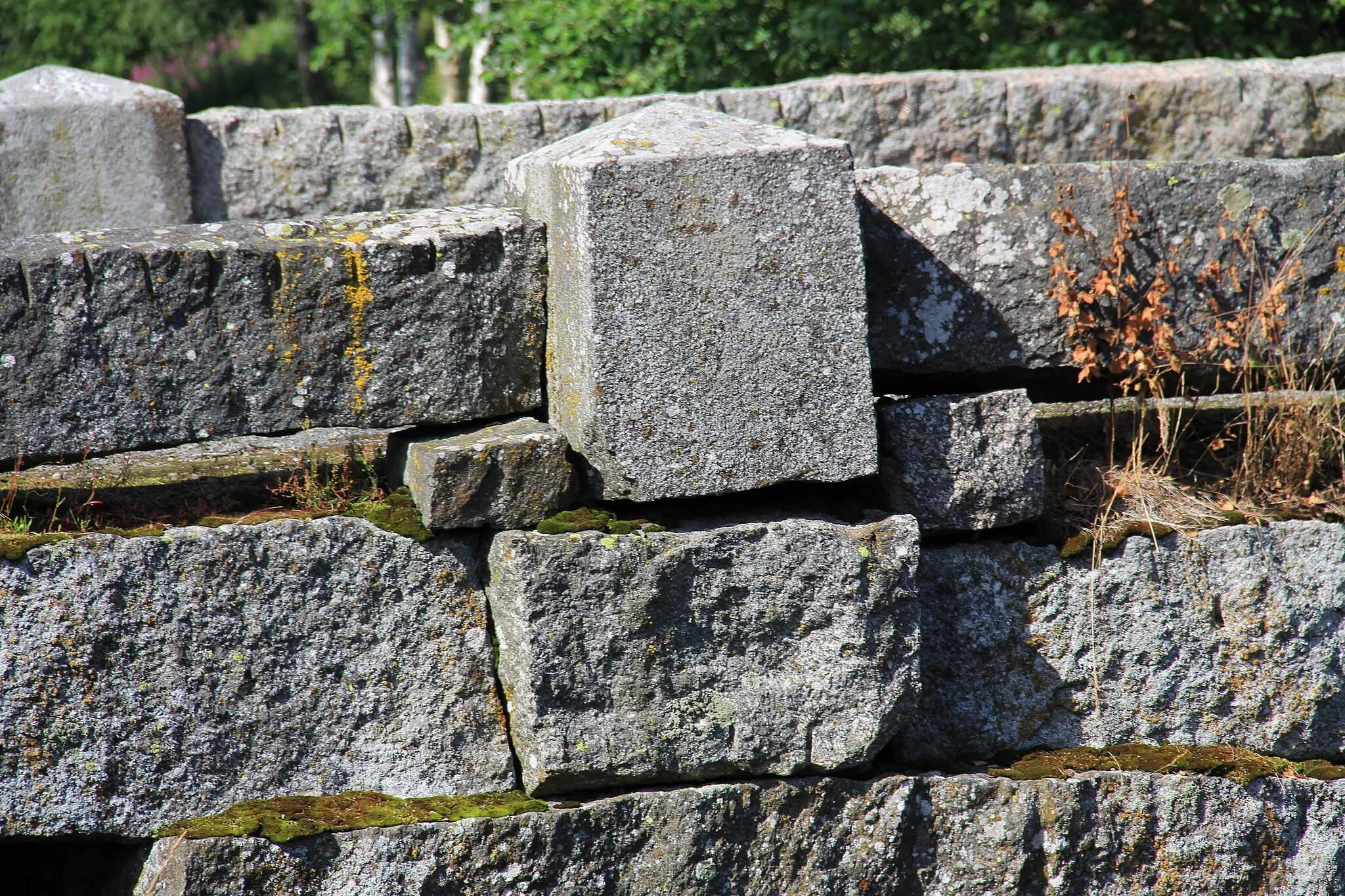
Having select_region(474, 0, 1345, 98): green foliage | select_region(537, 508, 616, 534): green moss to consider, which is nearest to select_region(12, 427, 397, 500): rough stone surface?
select_region(537, 508, 616, 534): green moss

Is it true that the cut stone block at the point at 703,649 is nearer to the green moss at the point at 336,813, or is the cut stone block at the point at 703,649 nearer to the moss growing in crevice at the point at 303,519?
the green moss at the point at 336,813

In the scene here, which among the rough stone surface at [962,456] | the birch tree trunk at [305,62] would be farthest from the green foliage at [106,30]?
the rough stone surface at [962,456]

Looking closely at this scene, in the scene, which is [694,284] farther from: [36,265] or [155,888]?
[155,888]

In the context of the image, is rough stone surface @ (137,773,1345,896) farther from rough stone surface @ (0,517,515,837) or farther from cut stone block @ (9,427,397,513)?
cut stone block @ (9,427,397,513)

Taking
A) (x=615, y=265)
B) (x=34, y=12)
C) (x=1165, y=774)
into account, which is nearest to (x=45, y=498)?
(x=615, y=265)

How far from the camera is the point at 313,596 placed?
2.19 metres

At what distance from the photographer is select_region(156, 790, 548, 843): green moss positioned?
6.75 ft

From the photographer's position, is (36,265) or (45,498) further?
(45,498)

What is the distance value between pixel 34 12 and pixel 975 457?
16.5 meters

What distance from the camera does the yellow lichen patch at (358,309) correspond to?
221 centimetres

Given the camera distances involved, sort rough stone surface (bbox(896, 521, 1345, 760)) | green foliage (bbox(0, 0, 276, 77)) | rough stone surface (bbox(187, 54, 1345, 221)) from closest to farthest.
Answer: rough stone surface (bbox(896, 521, 1345, 760))
rough stone surface (bbox(187, 54, 1345, 221))
green foliage (bbox(0, 0, 276, 77))

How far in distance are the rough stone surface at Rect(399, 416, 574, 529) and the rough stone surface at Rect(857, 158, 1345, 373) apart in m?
0.86

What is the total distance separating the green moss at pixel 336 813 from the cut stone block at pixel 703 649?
0.10m

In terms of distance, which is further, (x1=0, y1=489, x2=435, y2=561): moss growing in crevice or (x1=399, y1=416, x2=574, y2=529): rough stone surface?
(x1=399, y1=416, x2=574, y2=529): rough stone surface
